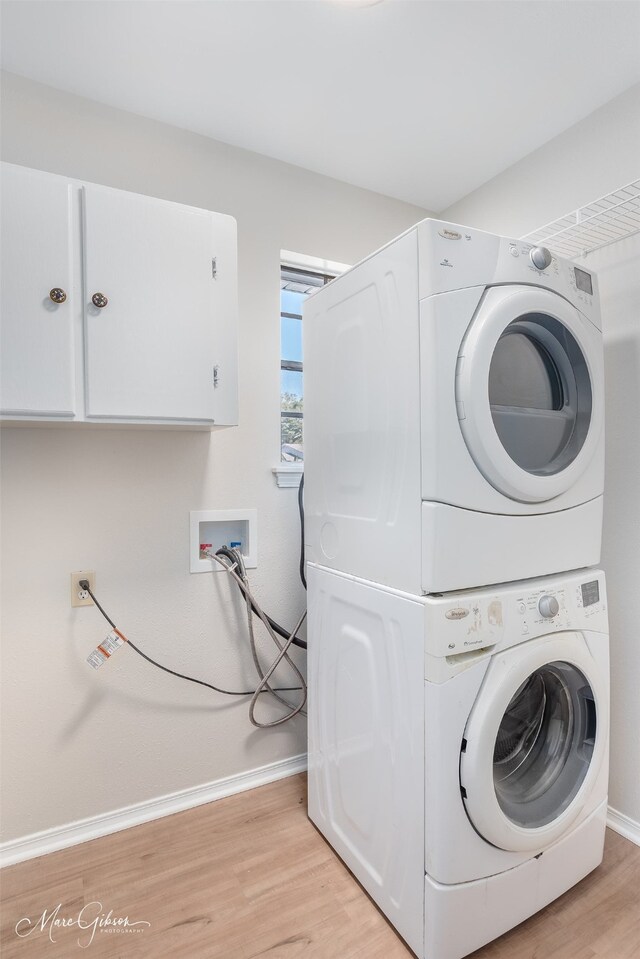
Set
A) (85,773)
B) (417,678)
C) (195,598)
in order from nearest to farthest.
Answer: (417,678) → (85,773) → (195,598)

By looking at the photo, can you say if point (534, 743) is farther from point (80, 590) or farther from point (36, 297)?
point (36, 297)

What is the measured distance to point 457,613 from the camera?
3.86 feet

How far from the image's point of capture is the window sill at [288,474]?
1974 mm

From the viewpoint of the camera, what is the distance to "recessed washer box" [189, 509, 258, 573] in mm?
1815

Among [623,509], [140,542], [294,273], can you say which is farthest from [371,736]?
[294,273]

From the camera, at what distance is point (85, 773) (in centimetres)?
165

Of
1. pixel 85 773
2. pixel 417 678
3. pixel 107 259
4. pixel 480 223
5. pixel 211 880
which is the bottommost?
pixel 211 880

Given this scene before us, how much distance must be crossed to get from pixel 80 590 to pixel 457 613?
46.1 inches

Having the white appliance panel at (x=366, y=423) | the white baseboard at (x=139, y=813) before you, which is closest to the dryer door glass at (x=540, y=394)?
the white appliance panel at (x=366, y=423)

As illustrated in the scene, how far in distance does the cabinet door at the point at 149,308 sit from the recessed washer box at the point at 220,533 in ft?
1.43

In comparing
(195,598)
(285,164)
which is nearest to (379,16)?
(285,164)

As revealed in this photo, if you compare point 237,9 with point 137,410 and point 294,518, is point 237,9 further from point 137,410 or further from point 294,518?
point 294,518

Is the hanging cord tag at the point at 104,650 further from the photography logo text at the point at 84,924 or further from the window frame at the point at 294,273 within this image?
the window frame at the point at 294,273

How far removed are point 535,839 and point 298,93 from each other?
2.24 metres
